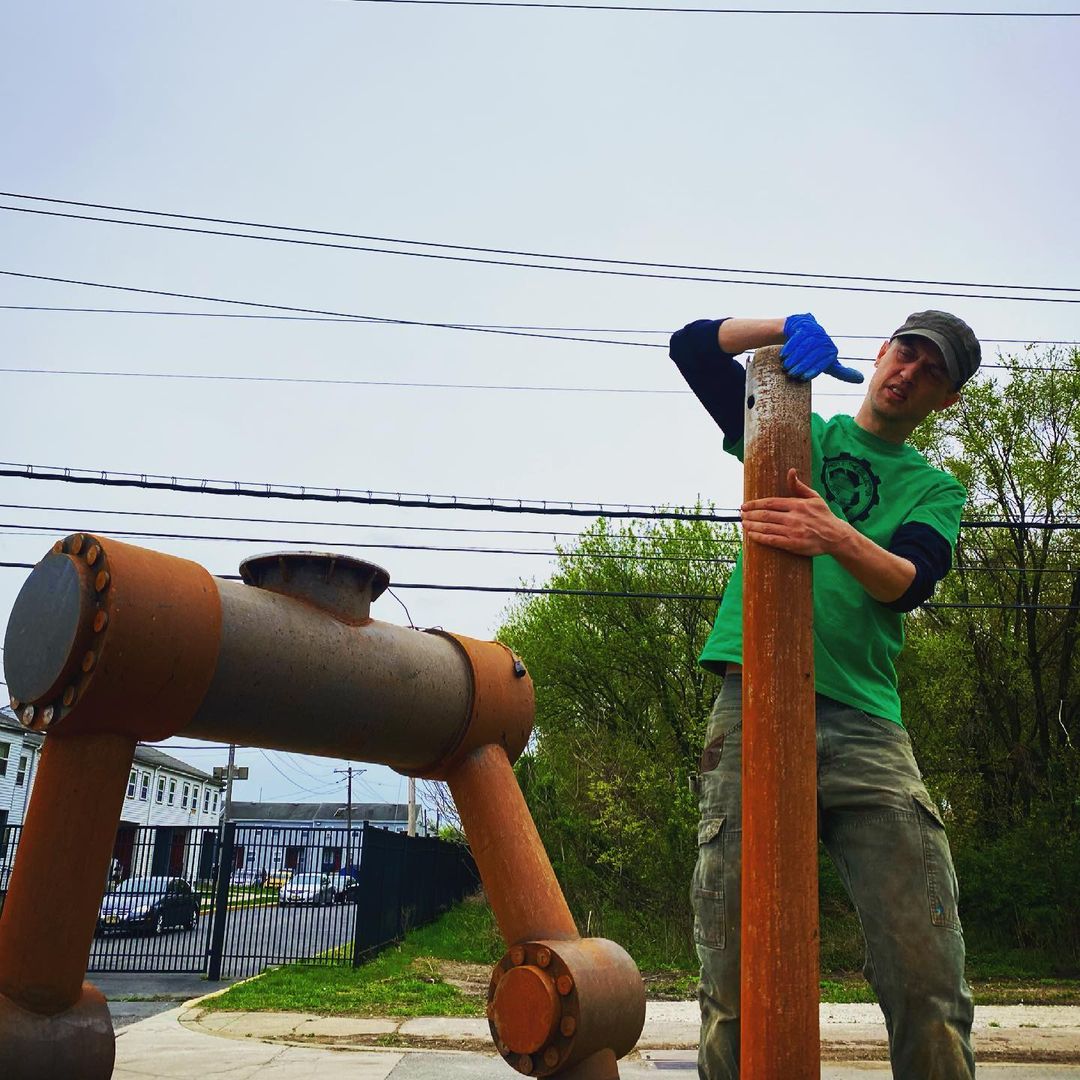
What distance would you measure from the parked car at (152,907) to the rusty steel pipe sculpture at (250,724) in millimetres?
12636

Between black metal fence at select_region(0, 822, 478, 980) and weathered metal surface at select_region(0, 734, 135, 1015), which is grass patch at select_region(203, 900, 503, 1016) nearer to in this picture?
black metal fence at select_region(0, 822, 478, 980)

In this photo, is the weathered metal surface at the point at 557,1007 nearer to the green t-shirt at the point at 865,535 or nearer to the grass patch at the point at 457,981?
the green t-shirt at the point at 865,535

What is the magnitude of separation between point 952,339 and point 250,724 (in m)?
1.77

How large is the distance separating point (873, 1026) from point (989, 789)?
8827 mm

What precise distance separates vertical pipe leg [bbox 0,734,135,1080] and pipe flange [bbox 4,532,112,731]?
3.4 inches

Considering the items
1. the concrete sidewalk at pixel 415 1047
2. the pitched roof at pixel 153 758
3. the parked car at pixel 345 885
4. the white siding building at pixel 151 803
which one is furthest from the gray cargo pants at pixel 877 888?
the pitched roof at pixel 153 758

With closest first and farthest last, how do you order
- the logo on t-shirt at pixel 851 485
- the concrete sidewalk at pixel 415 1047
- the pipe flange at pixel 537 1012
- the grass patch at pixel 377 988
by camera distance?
the pipe flange at pixel 537 1012, the logo on t-shirt at pixel 851 485, the concrete sidewalk at pixel 415 1047, the grass patch at pixel 377 988

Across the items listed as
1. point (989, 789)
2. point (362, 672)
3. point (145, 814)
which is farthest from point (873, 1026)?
point (145, 814)

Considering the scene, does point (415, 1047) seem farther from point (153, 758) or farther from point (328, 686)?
point (153, 758)

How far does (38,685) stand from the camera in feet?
6.38

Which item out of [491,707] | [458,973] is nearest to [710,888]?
[491,707]

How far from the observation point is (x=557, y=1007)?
2.21 m

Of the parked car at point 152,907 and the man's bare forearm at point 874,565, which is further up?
the man's bare forearm at point 874,565

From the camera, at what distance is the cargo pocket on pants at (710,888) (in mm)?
2104
